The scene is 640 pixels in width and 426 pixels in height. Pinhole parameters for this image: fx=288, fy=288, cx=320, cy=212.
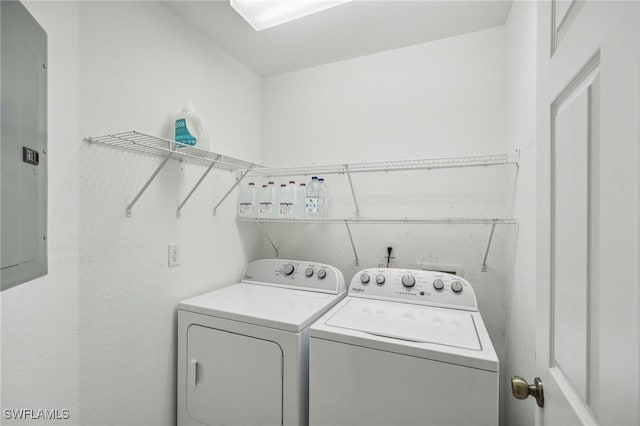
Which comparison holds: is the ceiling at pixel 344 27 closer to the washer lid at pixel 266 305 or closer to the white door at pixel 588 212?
the white door at pixel 588 212

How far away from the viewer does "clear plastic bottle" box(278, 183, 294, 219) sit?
211 cm

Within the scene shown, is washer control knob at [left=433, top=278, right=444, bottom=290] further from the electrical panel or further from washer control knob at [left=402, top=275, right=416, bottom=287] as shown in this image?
the electrical panel

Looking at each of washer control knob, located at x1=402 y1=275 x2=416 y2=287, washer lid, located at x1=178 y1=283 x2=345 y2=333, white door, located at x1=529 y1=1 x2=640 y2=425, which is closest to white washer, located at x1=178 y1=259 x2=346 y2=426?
washer lid, located at x1=178 y1=283 x2=345 y2=333

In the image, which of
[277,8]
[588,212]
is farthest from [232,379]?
[277,8]

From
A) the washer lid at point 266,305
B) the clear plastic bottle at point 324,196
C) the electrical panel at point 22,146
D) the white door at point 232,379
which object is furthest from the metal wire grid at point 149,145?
the white door at point 232,379

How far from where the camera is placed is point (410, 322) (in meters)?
1.44

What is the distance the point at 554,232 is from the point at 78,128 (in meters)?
1.81

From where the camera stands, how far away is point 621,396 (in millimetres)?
462

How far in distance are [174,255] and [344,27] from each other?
1.80 m

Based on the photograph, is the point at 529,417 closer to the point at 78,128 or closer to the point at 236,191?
the point at 236,191

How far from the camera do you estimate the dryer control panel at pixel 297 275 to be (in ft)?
6.42

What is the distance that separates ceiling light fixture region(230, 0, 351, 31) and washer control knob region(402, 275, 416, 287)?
155 centimetres

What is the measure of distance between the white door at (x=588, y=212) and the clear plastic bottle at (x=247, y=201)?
179cm

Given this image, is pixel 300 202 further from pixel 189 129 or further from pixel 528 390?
pixel 528 390
